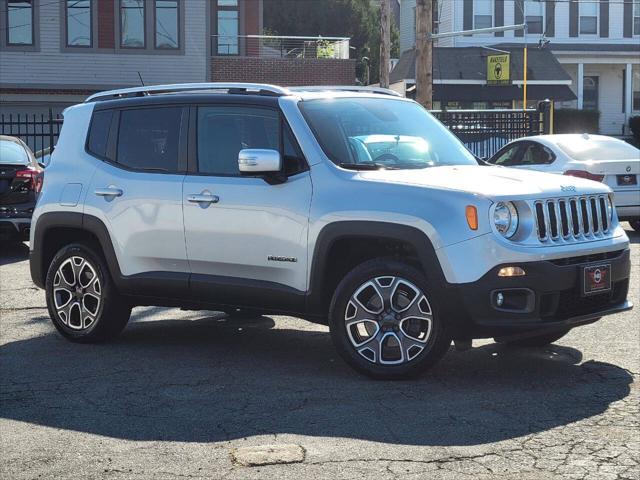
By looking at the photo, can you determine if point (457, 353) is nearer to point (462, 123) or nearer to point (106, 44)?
point (462, 123)

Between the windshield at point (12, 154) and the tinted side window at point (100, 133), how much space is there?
5743 mm

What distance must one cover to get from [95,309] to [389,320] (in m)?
2.53

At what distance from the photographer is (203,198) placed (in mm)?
6996

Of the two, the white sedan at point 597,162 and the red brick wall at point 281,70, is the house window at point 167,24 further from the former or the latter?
the white sedan at point 597,162

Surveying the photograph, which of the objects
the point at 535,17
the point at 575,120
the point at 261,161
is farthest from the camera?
the point at 535,17

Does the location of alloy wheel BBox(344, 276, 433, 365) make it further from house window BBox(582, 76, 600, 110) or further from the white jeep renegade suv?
house window BBox(582, 76, 600, 110)

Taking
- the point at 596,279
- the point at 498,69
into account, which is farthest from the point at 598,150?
the point at 498,69

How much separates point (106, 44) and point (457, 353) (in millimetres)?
28485

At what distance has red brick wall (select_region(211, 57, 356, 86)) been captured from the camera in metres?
34.1

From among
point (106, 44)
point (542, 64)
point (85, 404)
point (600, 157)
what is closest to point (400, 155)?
point (85, 404)

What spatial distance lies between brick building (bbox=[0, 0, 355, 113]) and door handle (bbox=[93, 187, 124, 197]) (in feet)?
87.7

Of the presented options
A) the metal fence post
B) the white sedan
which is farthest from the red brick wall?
the white sedan

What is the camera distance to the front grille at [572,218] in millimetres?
6109

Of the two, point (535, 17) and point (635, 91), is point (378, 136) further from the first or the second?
point (635, 91)
